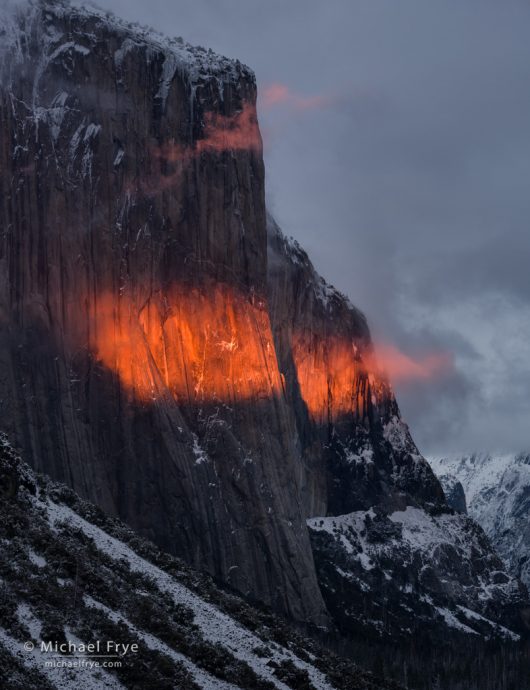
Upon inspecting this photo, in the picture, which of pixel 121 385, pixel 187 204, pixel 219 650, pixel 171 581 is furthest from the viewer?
pixel 187 204

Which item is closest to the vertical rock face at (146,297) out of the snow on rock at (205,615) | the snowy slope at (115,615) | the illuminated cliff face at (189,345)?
the illuminated cliff face at (189,345)

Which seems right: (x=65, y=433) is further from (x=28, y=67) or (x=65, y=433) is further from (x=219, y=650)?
(x=219, y=650)

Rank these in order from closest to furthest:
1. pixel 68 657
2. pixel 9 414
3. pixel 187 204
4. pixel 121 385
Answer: pixel 68 657 < pixel 9 414 < pixel 121 385 < pixel 187 204

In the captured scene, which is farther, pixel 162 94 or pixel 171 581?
pixel 162 94

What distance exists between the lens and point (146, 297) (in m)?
165

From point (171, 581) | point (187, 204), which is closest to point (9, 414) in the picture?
point (187, 204)

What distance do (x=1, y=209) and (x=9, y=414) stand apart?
71.4 feet

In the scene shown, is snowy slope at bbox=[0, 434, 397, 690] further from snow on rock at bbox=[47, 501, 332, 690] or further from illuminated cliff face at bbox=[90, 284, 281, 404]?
illuminated cliff face at bbox=[90, 284, 281, 404]

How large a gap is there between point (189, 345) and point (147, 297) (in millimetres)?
8058

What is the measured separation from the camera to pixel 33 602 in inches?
2886

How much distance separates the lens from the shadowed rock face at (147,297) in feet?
503

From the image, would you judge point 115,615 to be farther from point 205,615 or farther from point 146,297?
point 146,297

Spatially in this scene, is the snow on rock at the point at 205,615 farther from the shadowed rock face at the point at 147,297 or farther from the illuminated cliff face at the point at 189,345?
the illuminated cliff face at the point at 189,345

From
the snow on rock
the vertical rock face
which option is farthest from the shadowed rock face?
the snow on rock
